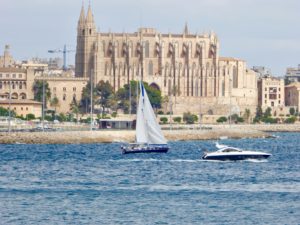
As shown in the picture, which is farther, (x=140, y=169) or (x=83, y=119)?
(x=83, y=119)

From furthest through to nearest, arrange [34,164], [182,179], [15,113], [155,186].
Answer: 1. [15,113]
2. [34,164]
3. [182,179]
4. [155,186]

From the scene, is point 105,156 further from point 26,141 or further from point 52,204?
point 52,204

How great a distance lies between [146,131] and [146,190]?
30792 millimetres

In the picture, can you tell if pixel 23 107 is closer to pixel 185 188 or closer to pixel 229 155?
pixel 229 155

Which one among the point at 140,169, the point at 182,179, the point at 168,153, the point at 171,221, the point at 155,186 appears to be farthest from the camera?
the point at 168,153

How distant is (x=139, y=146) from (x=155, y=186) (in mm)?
29550

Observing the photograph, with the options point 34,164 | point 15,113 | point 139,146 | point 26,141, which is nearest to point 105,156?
point 139,146

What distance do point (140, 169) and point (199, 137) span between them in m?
65.0

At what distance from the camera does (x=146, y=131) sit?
103 meters

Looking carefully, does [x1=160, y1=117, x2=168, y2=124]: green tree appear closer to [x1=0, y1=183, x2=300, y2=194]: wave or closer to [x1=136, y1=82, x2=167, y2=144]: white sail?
[x1=136, y1=82, x2=167, y2=144]: white sail

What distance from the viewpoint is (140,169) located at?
289 ft

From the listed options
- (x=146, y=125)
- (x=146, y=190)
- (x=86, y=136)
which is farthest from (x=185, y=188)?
(x=86, y=136)

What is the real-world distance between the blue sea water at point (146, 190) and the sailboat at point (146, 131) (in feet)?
2.70

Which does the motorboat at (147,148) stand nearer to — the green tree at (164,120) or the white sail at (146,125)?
the white sail at (146,125)
